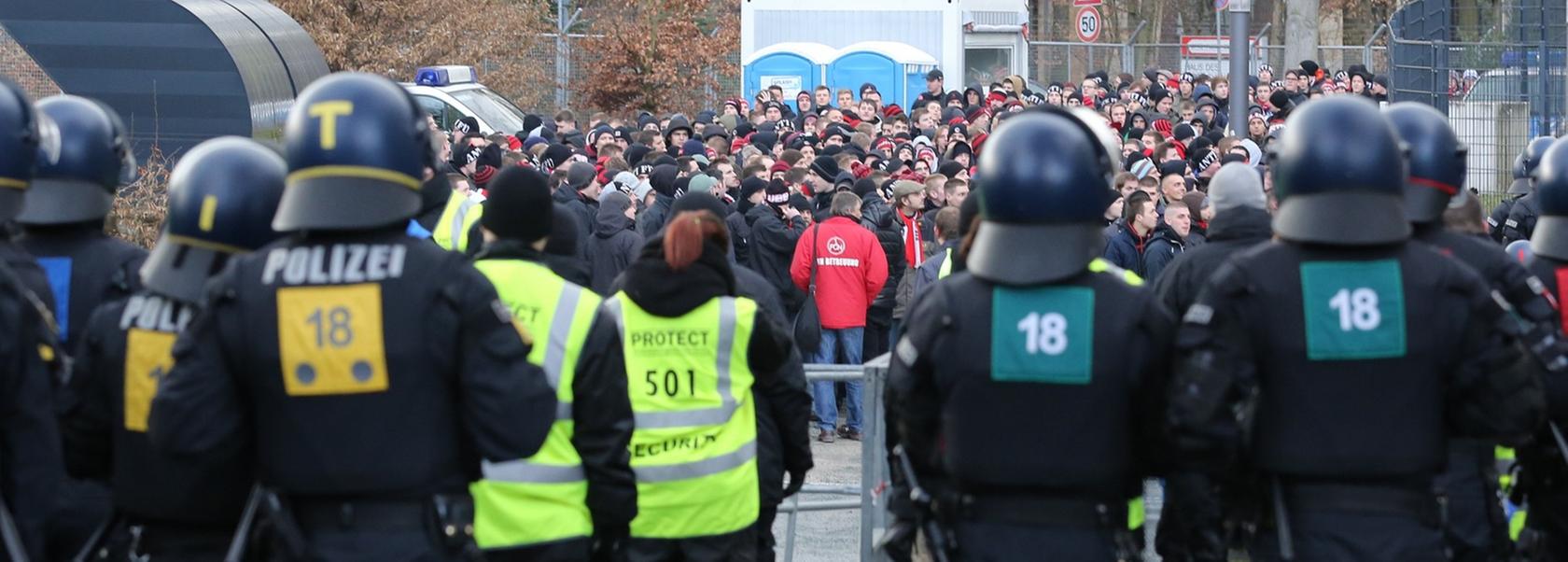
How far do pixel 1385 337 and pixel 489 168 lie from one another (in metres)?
9.84

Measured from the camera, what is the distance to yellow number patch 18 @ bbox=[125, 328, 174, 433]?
4.69 meters

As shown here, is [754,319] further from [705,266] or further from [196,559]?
[196,559]

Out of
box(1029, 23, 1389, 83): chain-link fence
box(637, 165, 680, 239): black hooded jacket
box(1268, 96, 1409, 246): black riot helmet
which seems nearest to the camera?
box(1268, 96, 1409, 246): black riot helmet

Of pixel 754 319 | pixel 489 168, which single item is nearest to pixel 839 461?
pixel 489 168

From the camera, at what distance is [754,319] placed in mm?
6258

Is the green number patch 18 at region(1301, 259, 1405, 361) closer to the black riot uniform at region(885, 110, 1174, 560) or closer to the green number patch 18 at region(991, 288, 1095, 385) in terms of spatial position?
the black riot uniform at region(885, 110, 1174, 560)

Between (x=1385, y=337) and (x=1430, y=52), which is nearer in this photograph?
(x=1385, y=337)

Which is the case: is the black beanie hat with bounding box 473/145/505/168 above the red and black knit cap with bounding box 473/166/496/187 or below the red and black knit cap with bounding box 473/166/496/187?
above

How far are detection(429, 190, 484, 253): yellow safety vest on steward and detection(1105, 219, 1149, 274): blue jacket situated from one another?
486cm

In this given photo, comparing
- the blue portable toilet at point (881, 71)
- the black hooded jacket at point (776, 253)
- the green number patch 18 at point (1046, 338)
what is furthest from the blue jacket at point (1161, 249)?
the blue portable toilet at point (881, 71)

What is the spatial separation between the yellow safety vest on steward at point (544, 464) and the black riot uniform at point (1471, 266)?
91.4 inches

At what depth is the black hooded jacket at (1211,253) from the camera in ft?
23.2

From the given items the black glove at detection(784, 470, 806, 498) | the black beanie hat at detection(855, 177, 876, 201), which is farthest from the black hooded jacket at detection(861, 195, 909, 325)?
the black glove at detection(784, 470, 806, 498)

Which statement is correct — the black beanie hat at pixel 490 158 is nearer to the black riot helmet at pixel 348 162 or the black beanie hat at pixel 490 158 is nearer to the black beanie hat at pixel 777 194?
the black beanie hat at pixel 777 194
